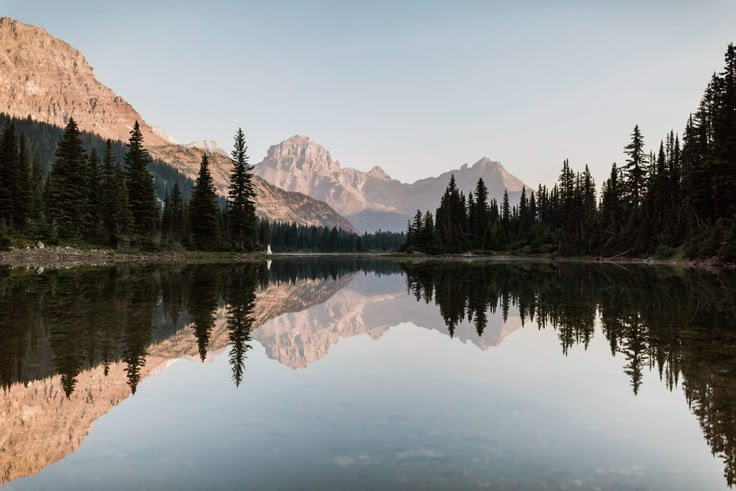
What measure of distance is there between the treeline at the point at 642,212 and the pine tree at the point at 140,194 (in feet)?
264

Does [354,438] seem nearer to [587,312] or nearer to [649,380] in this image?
[649,380]

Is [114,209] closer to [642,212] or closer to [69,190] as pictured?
[69,190]

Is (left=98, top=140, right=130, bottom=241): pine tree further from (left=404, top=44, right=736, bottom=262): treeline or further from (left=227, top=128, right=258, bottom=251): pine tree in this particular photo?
(left=404, top=44, right=736, bottom=262): treeline

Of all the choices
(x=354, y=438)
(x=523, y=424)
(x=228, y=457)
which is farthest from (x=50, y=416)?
(x=523, y=424)

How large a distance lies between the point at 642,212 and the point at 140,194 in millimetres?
87476

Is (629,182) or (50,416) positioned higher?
(629,182)

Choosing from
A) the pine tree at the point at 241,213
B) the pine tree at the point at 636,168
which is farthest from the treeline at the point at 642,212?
the pine tree at the point at 241,213

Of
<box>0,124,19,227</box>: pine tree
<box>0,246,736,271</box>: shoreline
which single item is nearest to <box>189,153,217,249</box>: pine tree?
<box>0,246,736,271</box>: shoreline

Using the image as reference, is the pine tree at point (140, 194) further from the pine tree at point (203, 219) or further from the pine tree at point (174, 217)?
the pine tree at point (174, 217)

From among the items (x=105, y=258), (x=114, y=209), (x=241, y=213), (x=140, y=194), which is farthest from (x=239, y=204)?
(x=105, y=258)

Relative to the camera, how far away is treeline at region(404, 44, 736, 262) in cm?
7212

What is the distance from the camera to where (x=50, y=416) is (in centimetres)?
938

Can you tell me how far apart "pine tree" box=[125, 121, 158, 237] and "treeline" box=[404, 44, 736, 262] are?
80320 millimetres

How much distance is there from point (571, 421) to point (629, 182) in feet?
397
